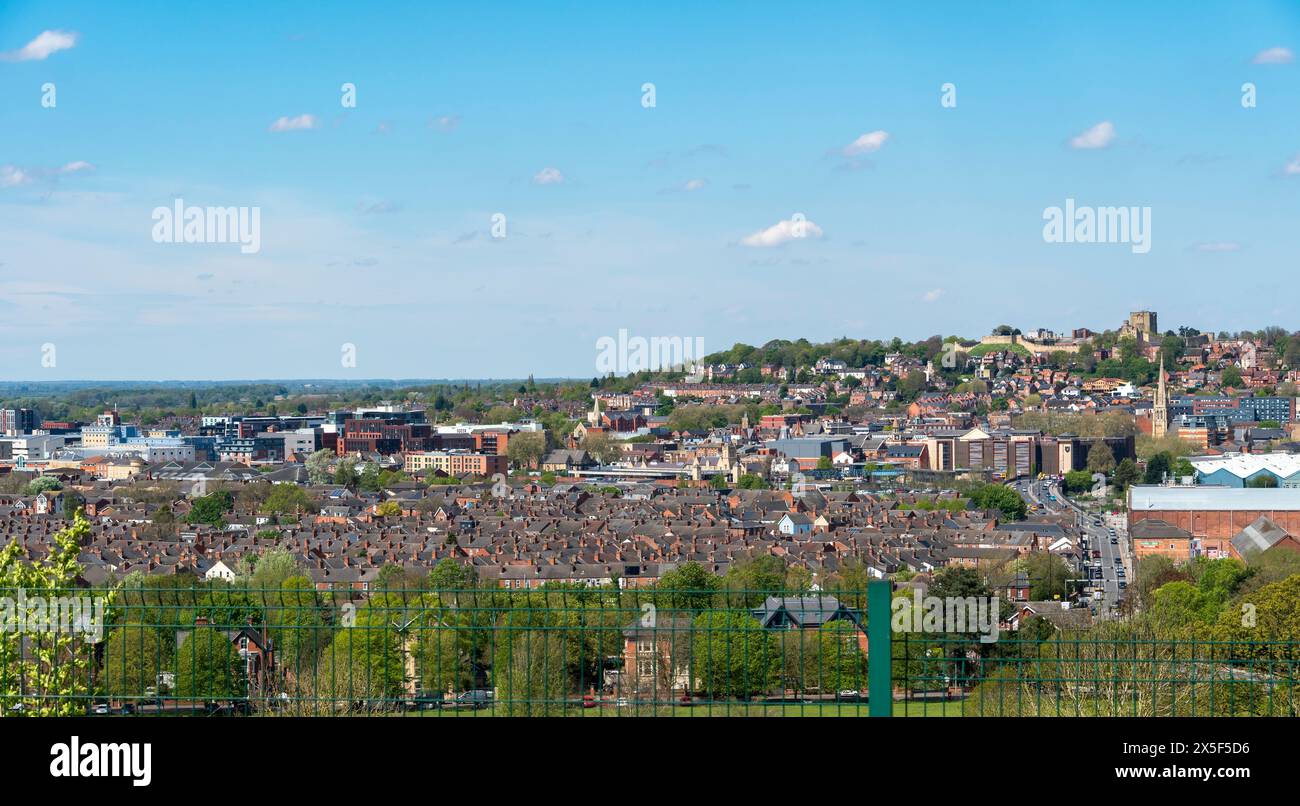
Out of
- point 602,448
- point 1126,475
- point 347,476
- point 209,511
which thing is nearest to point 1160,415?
point 1126,475

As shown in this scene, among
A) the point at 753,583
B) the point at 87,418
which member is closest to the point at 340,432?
the point at 87,418

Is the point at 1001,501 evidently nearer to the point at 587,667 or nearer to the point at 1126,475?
the point at 1126,475

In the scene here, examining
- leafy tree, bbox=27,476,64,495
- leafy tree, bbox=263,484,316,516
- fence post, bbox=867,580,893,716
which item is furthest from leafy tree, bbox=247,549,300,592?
leafy tree, bbox=27,476,64,495

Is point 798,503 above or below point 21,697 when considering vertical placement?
below

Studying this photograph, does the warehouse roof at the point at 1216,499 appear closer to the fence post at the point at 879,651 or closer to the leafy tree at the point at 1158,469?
the leafy tree at the point at 1158,469

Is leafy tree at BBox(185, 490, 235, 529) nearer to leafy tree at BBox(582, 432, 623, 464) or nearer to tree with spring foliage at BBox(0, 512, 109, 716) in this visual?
leafy tree at BBox(582, 432, 623, 464)
